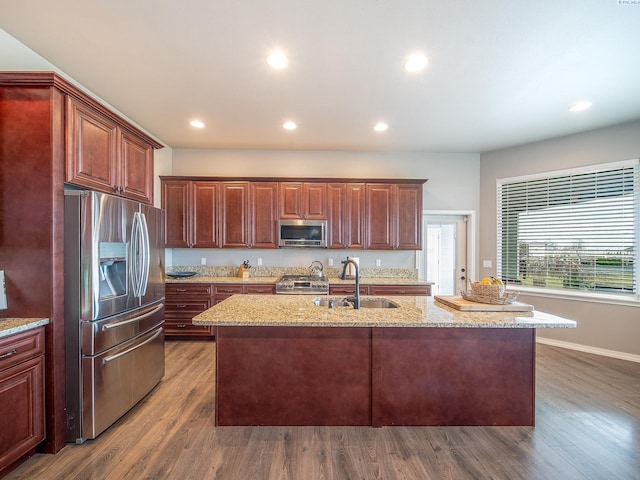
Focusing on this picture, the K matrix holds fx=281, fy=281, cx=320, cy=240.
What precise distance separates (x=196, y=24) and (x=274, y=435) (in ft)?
9.90

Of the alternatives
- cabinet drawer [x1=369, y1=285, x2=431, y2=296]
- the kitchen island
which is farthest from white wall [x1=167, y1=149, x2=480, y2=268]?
the kitchen island

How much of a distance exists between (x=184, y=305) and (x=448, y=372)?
11.5ft

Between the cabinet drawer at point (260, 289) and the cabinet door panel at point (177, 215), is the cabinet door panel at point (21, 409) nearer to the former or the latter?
the cabinet drawer at point (260, 289)

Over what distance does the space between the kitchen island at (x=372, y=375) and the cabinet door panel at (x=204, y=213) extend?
248 centimetres

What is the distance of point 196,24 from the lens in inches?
78.3

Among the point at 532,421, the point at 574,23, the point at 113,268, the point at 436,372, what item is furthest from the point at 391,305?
the point at 574,23

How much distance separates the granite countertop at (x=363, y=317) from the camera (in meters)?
1.89

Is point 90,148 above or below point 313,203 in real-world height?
above

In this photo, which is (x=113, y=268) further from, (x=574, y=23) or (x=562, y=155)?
(x=562, y=155)

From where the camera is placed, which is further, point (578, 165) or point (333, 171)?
point (333, 171)

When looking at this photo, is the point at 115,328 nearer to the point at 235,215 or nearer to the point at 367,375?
the point at 367,375

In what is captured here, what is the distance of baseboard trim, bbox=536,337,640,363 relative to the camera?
3.50 metres

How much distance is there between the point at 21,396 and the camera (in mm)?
→ 1706

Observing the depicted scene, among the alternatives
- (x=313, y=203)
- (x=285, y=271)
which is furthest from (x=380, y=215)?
(x=285, y=271)
